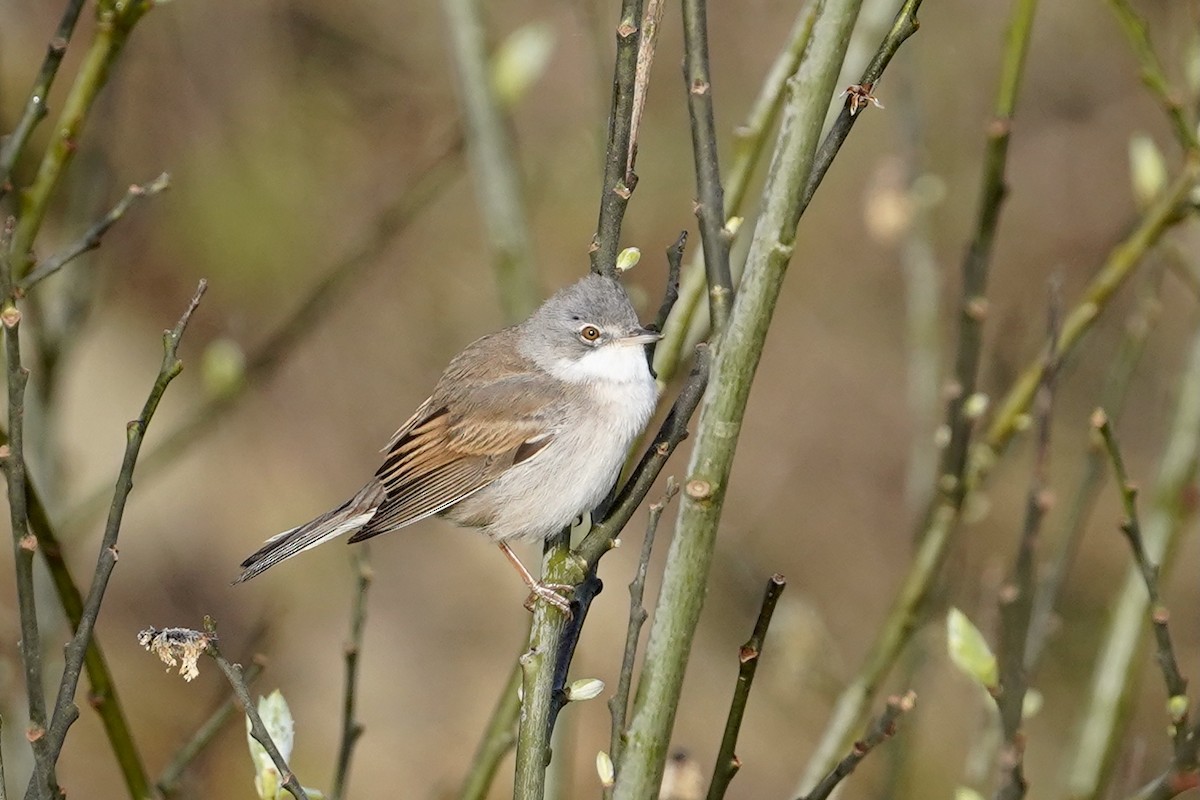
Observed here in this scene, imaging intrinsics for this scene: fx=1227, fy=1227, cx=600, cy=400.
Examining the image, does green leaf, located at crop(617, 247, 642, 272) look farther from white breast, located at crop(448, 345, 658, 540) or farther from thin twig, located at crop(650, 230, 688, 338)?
white breast, located at crop(448, 345, 658, 540)

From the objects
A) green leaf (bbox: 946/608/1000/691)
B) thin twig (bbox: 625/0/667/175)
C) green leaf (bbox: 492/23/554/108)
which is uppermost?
green leaf (bbox: 492/23/554/108)

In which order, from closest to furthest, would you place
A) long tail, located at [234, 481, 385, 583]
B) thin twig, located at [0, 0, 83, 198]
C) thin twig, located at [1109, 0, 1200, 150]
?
thin twig, located at [0, 0, 83, 198]
thin twig, located at [1109, 0, 1200, 150]
long tail, located at [234, 481, 385, 583]

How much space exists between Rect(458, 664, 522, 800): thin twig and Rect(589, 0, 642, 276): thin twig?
46.8 inches

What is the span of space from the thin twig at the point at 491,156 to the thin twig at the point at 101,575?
88.6 inches

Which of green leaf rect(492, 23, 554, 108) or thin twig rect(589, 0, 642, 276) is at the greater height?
green leaf rect(492, 23, 554, 108)

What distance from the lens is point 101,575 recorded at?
2205 millimetres

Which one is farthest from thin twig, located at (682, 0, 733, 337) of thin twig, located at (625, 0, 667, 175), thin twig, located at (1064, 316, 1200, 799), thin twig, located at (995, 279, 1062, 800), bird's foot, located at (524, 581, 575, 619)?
thin twig, located at (1064, 316, 1200, 799)

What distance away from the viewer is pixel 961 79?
9.94 metres

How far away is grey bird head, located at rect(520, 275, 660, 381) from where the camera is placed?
372 cm

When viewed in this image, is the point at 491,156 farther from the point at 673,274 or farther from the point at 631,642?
the point at 631,642

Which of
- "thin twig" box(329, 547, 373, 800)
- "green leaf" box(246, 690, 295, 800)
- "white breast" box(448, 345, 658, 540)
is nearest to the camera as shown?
"green leaf" box(246, 690, 295, 800)

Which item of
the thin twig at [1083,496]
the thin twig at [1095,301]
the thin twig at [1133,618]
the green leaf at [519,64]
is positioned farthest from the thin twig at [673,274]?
the green leaf at [519,64]

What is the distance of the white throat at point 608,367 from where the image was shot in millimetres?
3887

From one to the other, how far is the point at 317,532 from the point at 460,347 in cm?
552
